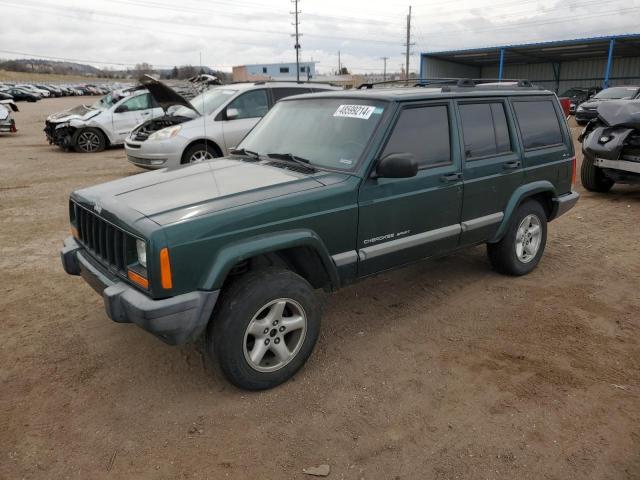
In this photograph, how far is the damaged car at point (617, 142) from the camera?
7.82m

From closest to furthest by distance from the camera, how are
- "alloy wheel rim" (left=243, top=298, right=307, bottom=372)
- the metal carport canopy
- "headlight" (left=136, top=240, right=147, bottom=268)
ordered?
1. "headlight" (left=136, top=240, right=147, bottom=268)
2. "alloy wheel rim" (left=243, top=298, right=307, bottom=372)
3. the metal carport canopy

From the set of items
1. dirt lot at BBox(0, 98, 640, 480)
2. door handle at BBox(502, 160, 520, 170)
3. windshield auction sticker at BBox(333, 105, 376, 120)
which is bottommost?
dirt lot at BBox(0, 98, 640, 480)

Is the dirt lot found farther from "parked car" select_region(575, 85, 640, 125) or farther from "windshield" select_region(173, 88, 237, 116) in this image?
"parked car" select_region(575, 85, 640, 125)

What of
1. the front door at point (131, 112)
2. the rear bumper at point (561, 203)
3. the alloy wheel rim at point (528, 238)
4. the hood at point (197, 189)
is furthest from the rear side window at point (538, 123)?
the front door at point (131, 112)

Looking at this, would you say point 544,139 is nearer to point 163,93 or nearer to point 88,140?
point 163,93

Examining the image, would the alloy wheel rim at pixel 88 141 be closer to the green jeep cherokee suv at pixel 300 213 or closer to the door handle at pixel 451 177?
the green jeep cherokee suv at pixel 300 213

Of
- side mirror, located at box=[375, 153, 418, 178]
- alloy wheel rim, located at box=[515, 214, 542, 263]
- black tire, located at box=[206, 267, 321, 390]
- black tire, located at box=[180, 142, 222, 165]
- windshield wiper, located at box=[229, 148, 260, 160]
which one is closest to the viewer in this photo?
black tire, located at box=[206, 267, 321, 390]

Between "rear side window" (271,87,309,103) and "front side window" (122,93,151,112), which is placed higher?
"rear side window" (271,87,309,103)

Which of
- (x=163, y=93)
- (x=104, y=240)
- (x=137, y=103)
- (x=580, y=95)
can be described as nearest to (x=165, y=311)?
(x=104, y=240)

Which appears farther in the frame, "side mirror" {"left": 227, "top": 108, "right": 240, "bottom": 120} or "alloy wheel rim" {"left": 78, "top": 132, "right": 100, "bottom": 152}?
"alloy wheel rim" {"left": 78, "top": 132, "right": 100, "bottom": 152}

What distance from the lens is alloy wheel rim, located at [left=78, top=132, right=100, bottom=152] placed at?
14359mm

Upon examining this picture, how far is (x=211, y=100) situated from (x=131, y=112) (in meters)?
5.54

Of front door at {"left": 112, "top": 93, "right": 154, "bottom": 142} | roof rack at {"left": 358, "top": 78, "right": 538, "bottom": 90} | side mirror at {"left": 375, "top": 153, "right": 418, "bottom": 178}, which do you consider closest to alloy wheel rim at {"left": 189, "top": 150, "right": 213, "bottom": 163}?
roof rack at {"left": 358, "top": 78, "right": 538, "bottom": 90}

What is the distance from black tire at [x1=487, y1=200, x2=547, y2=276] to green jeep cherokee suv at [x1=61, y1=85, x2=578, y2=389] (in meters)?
0.02
